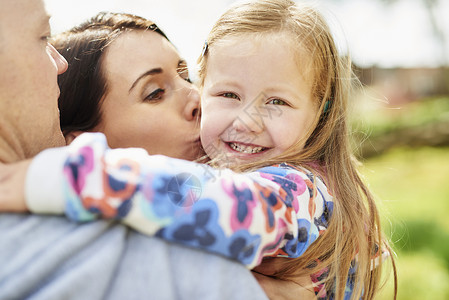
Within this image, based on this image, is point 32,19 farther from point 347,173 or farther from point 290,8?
point 347,173

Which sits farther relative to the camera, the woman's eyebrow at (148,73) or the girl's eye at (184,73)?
the girl's eye at (184,73)

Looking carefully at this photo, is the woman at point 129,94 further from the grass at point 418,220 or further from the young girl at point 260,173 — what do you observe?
the grass at point 418,220

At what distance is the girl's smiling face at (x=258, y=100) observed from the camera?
64.2 inches

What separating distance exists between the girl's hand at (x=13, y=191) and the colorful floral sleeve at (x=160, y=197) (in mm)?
23

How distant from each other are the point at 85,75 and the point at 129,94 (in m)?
0.21

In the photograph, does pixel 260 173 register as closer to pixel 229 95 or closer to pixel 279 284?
pixel 279 284

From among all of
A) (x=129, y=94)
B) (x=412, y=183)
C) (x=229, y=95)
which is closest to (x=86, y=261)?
(x=229, y=95)

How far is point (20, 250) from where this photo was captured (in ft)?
3.34

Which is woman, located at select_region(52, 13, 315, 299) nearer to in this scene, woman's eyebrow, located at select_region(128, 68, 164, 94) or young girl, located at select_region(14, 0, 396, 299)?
woman's eyebrow, located at select_region(128, 68, 164, 94)

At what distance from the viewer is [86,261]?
103 cm

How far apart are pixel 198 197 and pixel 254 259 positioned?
8.5 inches

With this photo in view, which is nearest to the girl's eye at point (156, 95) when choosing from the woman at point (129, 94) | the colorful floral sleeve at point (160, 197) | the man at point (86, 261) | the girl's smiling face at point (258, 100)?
the woman at point (129, 94)

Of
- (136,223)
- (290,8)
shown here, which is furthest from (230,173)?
(290,8)

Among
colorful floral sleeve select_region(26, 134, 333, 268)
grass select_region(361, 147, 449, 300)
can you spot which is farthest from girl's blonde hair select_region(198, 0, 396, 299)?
colorful floral sleeve select_region(26, 134, 333, 268)
